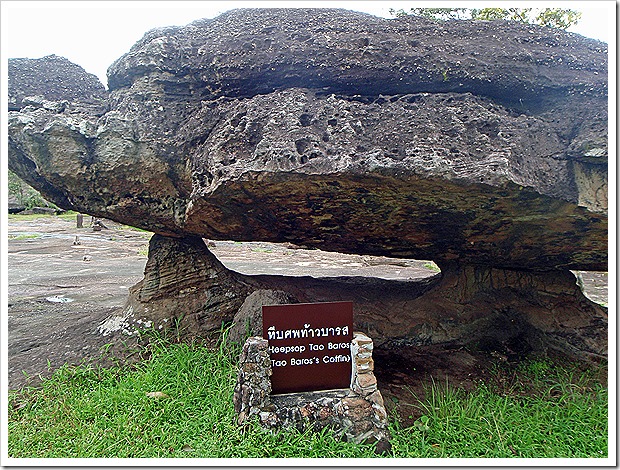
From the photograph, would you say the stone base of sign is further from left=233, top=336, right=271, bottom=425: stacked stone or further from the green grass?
the green grass

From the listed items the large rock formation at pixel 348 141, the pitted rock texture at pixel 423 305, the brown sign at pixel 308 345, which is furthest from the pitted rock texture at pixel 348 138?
the brown sign at pixel 308 345

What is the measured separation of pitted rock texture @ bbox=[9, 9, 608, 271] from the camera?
3062 mm

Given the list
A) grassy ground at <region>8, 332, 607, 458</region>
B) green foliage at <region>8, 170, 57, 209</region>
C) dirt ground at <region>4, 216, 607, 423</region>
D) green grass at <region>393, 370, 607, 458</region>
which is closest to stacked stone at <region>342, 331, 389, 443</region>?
grassy ground at <region>8, 332, 607, 458</region>

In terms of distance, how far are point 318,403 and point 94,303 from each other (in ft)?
13.5

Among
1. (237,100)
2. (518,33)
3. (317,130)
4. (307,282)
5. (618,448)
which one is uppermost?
(518,33)

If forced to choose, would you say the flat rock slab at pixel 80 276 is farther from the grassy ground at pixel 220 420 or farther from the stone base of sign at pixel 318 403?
the stone base of sign at pixel 318 403

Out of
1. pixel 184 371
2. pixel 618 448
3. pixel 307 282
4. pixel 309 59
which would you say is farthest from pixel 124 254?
pixel 618 448

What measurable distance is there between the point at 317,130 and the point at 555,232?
196 cm

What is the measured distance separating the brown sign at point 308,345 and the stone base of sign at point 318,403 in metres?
0.05

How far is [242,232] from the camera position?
4.25 metres

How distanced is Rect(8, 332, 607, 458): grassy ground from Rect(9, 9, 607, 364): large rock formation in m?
0.86

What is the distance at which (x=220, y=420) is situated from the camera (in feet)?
10.5

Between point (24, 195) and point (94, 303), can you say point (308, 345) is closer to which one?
point (94, 303)

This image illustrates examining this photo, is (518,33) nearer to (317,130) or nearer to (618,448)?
(317,130)
